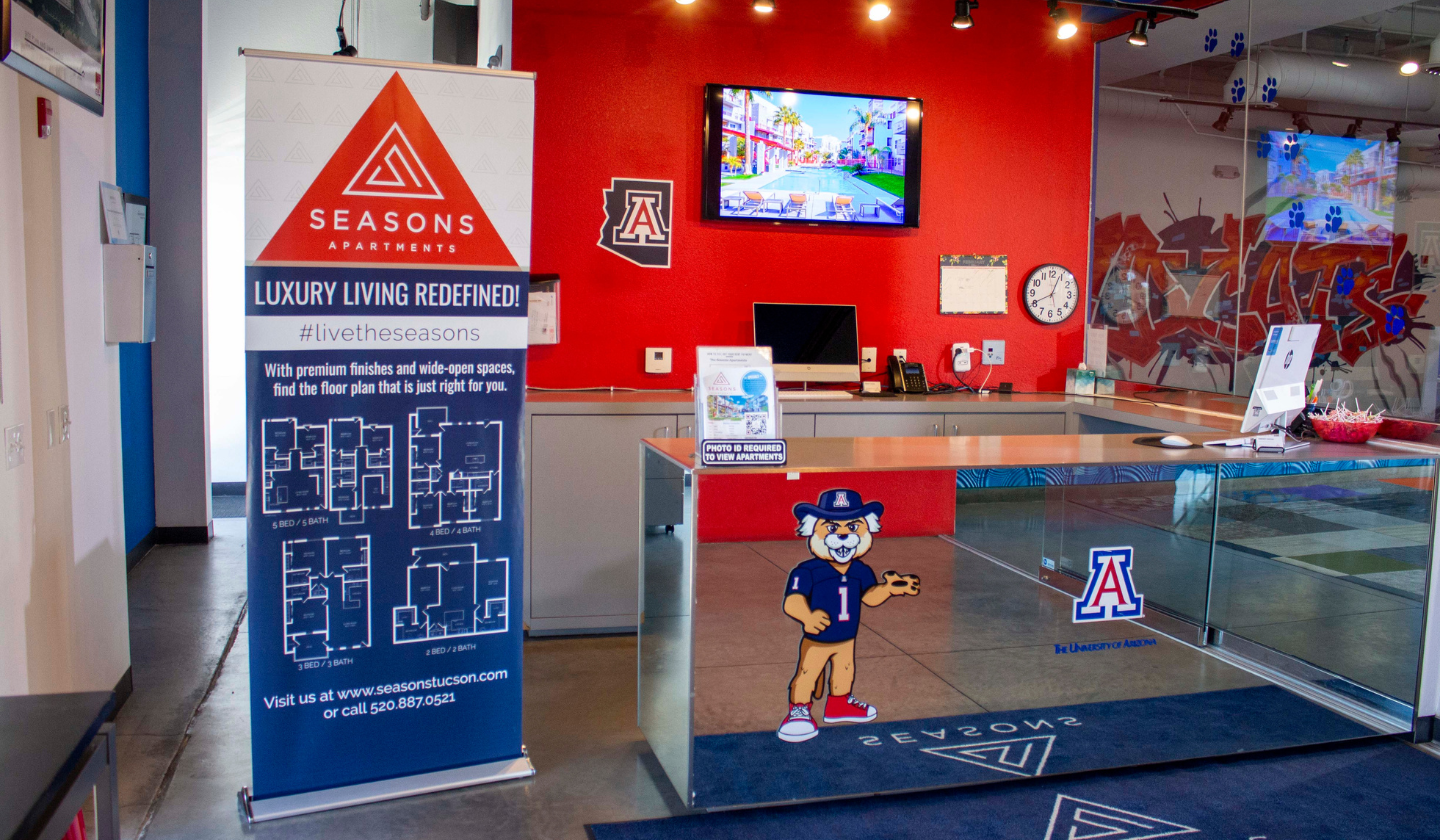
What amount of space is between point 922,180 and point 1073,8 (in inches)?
44.6

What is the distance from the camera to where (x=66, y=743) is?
1.34 meters

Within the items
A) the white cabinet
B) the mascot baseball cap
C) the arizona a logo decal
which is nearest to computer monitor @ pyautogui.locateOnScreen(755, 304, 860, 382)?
the arizona a logo decal

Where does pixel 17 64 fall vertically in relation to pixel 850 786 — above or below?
above

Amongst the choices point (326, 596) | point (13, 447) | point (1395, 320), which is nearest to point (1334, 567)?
point (1395, 320)

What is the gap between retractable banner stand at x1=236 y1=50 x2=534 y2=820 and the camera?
2.59m

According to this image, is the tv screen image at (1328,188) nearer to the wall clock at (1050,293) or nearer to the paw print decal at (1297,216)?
the paw print decal at (1297,216)

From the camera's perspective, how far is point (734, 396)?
267 cm

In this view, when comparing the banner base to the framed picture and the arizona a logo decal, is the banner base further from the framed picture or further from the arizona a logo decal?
the arizona a logo decal

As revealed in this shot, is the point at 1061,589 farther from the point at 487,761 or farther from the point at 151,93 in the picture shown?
the point at 151,93

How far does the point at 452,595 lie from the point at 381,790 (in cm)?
58

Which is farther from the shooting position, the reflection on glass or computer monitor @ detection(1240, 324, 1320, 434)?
computer monitor @ detection(1240, 324, 1320, 434)

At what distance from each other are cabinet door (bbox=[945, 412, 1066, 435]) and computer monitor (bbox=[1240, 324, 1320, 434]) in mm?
1362

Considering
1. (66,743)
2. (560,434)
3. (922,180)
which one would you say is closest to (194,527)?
(560,434)

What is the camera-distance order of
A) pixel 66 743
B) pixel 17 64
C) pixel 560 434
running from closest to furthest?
pixel 66 743, pixel 17 64, pixel 560 434
